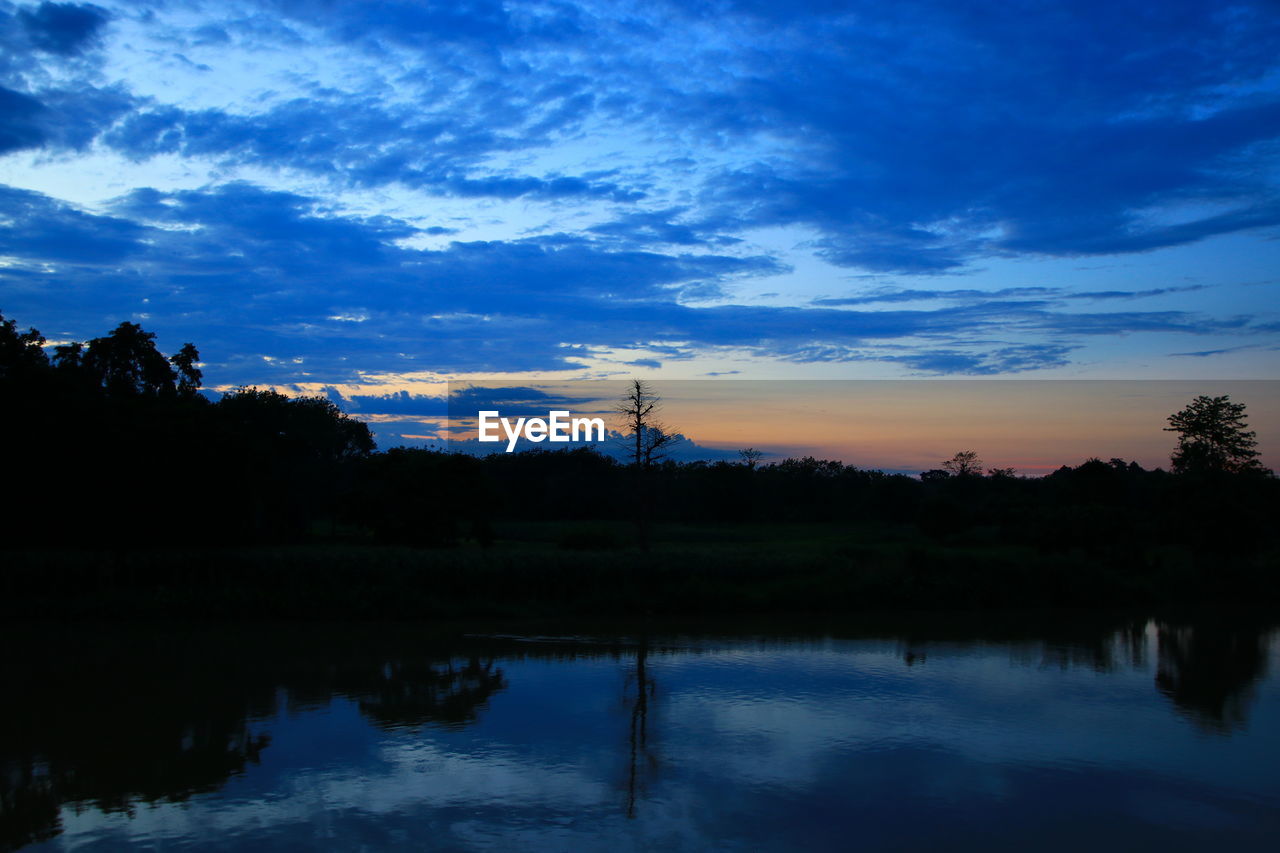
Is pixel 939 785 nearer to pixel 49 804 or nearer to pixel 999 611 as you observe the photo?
pixel 49 804

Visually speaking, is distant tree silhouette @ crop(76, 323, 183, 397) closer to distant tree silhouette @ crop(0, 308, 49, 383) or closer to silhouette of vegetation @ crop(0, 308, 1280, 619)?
silhouette of vegetation @ crop(0, 308, 1280, 619)

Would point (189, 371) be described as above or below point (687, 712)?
above

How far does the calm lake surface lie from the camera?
7.18 meters

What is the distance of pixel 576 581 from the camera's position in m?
20.8

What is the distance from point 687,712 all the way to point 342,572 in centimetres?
1110

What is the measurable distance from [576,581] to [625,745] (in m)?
11.2

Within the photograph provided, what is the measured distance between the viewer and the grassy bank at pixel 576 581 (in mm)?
18469

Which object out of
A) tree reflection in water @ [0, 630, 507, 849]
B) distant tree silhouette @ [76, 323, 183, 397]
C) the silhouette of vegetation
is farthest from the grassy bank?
distant tree silhouette @ [76, 323, 183, 397]

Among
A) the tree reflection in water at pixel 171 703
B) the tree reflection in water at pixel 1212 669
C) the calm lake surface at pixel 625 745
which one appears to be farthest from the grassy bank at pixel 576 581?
the tree reflection in water at pixel 1212 669

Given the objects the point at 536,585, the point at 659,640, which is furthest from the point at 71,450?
the point at 659,640

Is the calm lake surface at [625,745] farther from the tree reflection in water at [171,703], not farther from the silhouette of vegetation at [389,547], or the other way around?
the silhouette of vegetation at [389,547]

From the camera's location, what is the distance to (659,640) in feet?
56.9

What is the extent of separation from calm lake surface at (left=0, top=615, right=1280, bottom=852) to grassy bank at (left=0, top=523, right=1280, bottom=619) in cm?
183

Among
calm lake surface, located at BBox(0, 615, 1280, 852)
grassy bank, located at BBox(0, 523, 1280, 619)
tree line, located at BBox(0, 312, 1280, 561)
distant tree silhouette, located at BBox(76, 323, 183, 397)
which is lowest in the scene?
calm lake surface, located at BBox(0, 615, 1280, 852)
